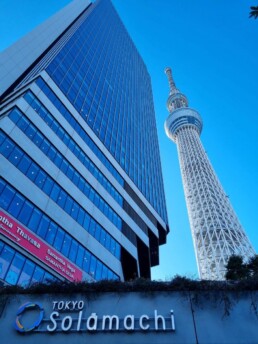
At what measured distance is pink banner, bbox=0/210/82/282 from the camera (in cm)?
1909

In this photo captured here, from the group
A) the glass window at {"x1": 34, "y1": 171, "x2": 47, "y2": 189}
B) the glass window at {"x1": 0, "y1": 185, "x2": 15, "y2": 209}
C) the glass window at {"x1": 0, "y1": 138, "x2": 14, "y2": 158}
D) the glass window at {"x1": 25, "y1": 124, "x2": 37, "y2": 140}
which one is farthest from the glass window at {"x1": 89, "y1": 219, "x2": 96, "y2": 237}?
the glass window at {"x1": 0, "y1": 138, "x2": 14, "y2": 158}

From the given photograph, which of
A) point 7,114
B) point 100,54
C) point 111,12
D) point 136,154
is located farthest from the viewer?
point 111,12

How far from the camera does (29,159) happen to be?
24000 millimetres

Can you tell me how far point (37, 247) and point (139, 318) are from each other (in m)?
14.5

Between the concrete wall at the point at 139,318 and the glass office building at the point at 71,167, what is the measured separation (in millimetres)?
1469

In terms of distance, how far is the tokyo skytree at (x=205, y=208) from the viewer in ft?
173

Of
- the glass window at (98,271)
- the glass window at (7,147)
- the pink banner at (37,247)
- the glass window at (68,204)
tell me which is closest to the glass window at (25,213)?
the pink banner at (37,247)

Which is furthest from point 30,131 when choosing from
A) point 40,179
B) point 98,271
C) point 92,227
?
point 98,271

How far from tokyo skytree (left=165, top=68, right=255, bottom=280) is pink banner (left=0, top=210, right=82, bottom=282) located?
28.3 m

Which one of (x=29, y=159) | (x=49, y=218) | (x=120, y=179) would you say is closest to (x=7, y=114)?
(x=29, y=159)

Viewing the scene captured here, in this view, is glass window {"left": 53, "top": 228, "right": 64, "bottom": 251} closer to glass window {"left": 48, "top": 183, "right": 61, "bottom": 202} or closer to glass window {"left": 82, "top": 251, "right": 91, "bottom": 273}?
glass window {"left": 48, "top": 183, "right": 61, "bottom": 202}

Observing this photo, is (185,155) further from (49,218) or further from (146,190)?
(49,218)

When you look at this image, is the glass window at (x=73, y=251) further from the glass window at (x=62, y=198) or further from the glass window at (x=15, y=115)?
the glass window at (x=15, y=115)

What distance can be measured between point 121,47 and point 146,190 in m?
49.6
